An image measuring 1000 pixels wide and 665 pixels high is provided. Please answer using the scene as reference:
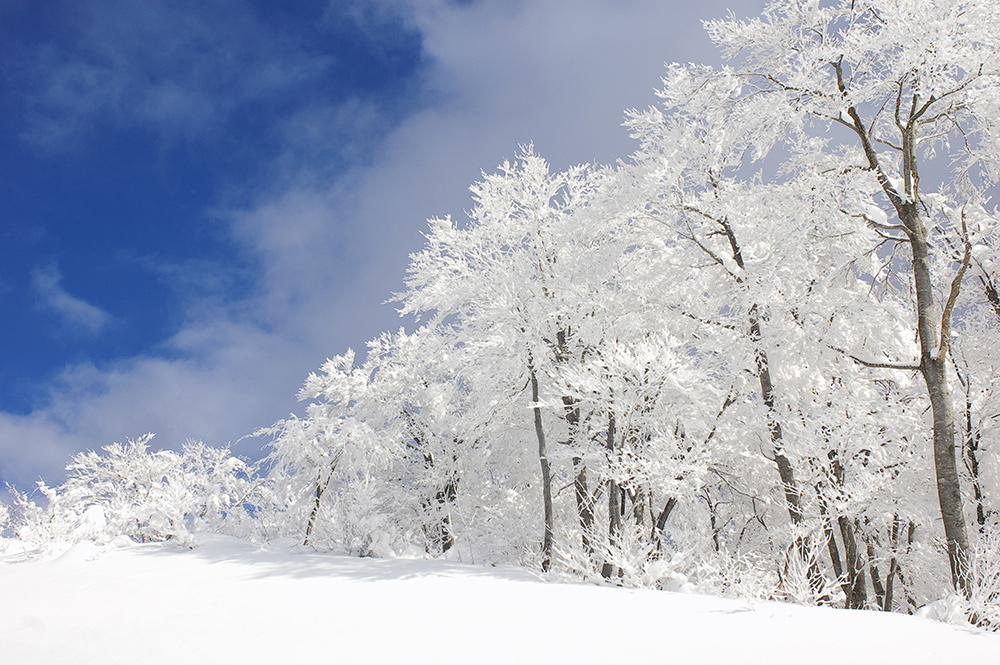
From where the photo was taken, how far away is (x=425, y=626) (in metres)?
3.73

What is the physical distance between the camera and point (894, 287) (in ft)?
30.2

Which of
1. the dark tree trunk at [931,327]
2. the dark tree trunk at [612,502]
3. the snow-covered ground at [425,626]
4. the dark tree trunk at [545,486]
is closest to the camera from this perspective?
the snow-covered ground at [425,626]

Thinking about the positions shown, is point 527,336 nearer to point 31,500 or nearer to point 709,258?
point 709,258

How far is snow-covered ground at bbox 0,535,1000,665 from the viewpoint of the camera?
3.26 meters

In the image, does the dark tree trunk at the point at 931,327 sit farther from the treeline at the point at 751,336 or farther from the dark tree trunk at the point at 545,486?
the dark tree trunk at the point at 545,486

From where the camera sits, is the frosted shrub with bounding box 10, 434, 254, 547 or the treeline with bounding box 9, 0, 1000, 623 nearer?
the treeline with bounding box 9, 0, 1000, 623

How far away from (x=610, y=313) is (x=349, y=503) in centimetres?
632

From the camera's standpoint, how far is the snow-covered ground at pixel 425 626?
10.7ft

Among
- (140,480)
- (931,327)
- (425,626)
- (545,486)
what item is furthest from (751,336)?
(140,480)

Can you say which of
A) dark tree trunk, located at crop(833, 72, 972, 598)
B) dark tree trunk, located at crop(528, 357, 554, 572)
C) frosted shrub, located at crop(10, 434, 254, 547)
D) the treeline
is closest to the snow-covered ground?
the treeline

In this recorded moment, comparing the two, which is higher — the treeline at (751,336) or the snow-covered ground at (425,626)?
the treeline at (751,336)

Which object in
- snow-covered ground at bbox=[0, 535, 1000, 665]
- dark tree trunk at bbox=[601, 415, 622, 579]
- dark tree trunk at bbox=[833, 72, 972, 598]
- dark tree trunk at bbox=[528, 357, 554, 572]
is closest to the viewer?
snow-covered ground at bbox=[0, 535, 1000, 665]

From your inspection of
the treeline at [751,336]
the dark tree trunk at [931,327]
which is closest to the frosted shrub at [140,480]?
the treeline at [751,336]

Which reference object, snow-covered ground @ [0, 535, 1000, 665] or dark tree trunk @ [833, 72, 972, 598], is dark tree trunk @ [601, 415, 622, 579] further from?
dark tree trunk @ [833, 72, 972, 598]
